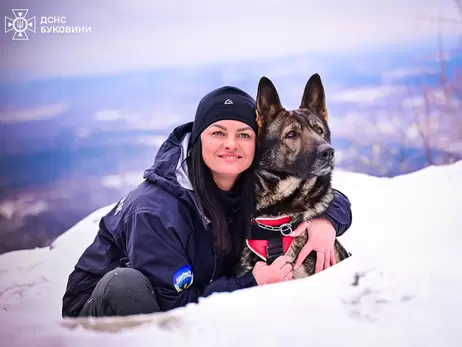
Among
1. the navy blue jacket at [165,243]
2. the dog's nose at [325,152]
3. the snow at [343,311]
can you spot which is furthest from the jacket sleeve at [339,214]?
the dog's nose at [325,152]

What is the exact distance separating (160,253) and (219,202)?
0.29 metres

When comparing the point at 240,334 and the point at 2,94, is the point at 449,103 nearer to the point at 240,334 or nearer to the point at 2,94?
the point at 240,334

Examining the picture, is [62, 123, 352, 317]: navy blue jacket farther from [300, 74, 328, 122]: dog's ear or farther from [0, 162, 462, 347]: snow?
[300, 74, 328, 122]: dog's ear

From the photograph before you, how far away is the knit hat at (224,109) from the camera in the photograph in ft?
5.37

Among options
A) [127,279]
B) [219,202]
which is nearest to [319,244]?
[219,202]

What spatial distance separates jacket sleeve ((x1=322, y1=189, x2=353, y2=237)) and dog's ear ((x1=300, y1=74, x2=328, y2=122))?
32cm

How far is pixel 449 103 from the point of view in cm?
192

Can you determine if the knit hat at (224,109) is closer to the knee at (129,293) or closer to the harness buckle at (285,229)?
the harness buckle at (285,229)

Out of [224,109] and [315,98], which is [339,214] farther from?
[224,109]

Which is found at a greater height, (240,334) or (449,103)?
(449,103)

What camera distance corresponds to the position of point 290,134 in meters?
1.73

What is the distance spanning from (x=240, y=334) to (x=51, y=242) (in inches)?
35.0

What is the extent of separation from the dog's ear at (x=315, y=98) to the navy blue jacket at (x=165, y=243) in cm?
36

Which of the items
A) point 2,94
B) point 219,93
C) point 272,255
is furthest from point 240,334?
point 2,94
